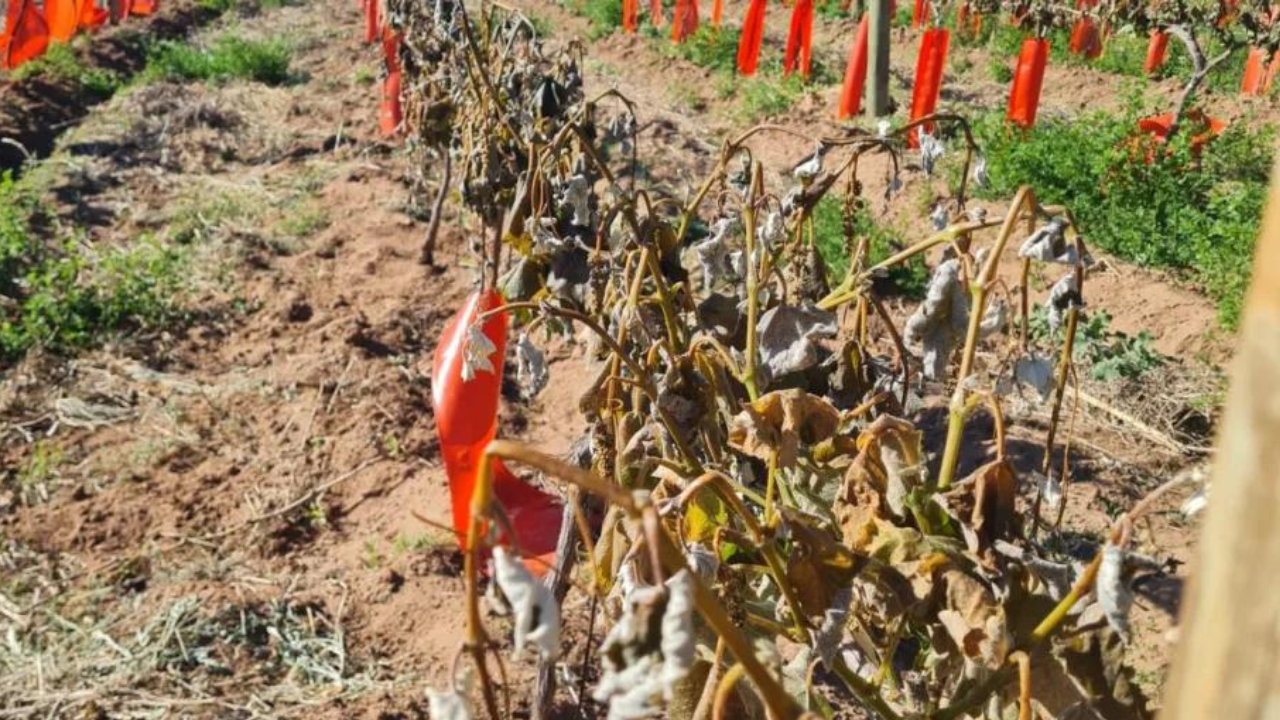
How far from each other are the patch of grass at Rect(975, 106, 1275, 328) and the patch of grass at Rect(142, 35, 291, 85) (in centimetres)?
526

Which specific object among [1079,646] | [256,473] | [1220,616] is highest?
[1220,616]

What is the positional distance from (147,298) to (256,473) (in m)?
1.55

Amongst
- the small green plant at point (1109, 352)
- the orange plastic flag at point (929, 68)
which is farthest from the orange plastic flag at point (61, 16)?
the small green plant at point (1109, 352)

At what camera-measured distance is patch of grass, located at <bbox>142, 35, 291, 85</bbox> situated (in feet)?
29.2

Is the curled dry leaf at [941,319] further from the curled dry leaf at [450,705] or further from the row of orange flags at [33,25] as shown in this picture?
the row of orange flags at [33,25]

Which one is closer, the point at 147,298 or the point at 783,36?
the point at 147,298

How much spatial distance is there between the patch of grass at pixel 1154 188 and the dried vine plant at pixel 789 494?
3.49 meters

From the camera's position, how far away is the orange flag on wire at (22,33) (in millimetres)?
6984

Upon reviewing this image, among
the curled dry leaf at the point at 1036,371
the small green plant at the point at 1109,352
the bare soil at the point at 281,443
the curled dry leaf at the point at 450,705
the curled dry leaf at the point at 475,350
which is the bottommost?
the bare soil at the point at 281,443

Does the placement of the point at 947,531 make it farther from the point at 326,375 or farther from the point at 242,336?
the point at 242,336

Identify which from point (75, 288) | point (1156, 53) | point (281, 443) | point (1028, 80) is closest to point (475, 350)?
point (281, 443)

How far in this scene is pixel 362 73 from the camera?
9000 mm

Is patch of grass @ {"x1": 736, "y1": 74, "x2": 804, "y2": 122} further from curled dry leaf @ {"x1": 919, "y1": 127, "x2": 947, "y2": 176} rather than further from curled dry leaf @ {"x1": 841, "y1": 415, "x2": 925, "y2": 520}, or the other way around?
curled dry leaf @ {"x1": 841, "y1": 415, "x2": 925, "y2": 520}

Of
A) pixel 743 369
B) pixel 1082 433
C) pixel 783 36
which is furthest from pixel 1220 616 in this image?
pixel 783 36
